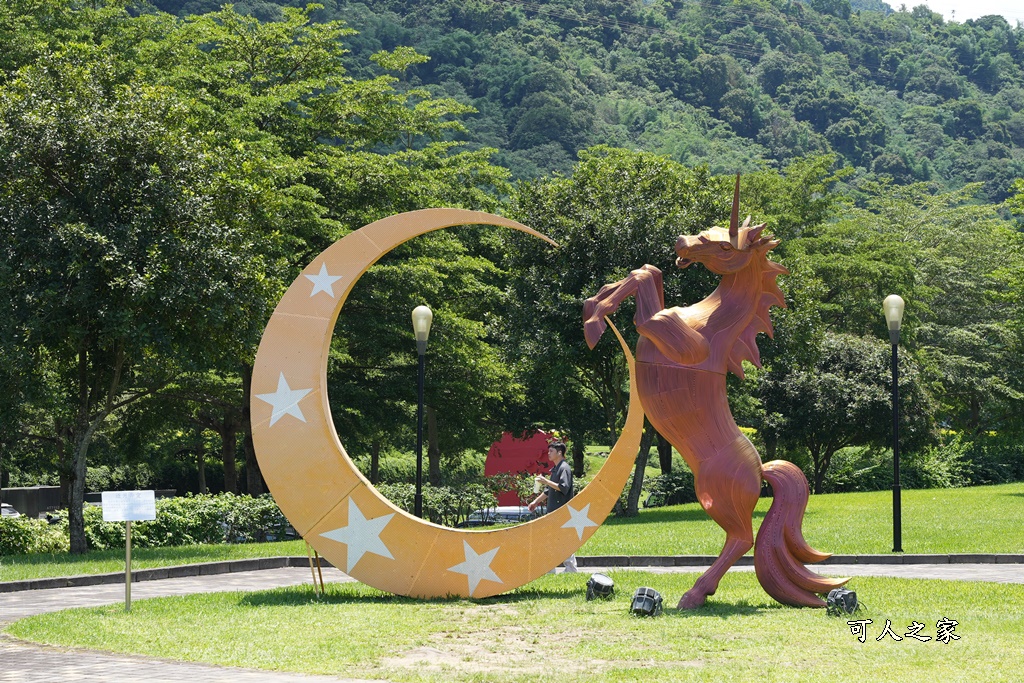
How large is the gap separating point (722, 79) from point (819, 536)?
102478 mm

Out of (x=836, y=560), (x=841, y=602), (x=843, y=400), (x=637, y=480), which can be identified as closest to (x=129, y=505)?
(x=841, y=602)

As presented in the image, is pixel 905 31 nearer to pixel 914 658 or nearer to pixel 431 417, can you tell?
pixel 431 417

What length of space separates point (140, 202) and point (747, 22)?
133281mm

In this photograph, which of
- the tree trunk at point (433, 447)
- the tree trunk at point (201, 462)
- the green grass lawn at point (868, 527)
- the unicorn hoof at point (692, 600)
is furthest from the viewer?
the tree trunk at point (201, 462)

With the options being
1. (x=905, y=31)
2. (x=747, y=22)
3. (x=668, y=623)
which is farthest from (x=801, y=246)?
(x=905, y=31)

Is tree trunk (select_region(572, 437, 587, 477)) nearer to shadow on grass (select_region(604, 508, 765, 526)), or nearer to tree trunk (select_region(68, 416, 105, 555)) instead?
shadow on grass (select_region(604, 508, 765, 526))

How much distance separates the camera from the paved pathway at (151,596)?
29.7ft

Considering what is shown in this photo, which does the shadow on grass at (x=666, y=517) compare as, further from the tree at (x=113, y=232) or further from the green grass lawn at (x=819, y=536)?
the tree at (x=113, y=232)

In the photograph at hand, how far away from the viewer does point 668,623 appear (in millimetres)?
11656

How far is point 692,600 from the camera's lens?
41.6ft

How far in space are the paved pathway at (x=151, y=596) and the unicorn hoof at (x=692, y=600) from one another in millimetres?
4933

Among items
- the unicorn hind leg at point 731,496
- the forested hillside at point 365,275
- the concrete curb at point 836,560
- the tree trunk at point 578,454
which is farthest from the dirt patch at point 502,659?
the tree trunk at point 578,454

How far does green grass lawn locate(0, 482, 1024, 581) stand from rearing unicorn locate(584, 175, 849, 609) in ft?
24.0

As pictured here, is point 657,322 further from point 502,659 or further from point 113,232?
point 113,232
